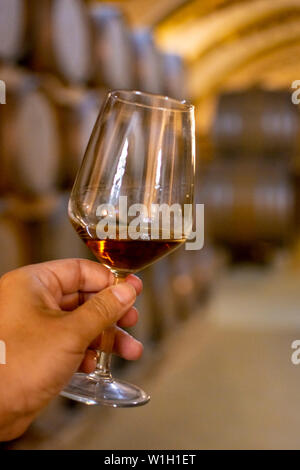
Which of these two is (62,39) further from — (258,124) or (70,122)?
(258,124)

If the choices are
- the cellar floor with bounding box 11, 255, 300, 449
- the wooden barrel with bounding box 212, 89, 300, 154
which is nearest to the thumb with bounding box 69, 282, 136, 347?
the cellar floor with bounding box 11, 255, 300, 449

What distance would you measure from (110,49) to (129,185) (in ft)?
4.34

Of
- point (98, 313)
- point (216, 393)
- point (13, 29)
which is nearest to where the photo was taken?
point (98, 313)

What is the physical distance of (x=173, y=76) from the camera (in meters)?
2.52

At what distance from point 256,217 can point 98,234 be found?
328cm

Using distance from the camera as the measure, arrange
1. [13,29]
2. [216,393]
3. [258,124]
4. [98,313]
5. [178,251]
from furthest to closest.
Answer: [258,124], [178,251], [216,393], [13,29], [98,313]

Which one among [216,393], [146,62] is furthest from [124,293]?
[146,62]

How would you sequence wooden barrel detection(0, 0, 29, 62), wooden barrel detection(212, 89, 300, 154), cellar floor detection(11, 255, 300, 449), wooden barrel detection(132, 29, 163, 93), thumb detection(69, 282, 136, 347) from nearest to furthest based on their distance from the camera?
thumb detection(69, 282, 136, 347)
wooden barrel detection(0, 0, 29, 62)
cellar floor detection(11, 255, 300, 449)
wooden barrel detection(132, 29, 163, 93)
wooden barrel detection(212, 89, 300, 154)

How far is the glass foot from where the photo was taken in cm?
64

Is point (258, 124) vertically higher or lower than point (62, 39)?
higher

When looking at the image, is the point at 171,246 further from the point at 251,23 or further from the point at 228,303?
the point at 251,23

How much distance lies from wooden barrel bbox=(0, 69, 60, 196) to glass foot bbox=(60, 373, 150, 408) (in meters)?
0.80

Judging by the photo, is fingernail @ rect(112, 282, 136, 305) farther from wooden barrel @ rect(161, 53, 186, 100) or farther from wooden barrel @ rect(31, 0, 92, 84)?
wooden barrel @ rect(161, 53, 186, 100)

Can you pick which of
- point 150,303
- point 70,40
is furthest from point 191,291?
point 70,40
